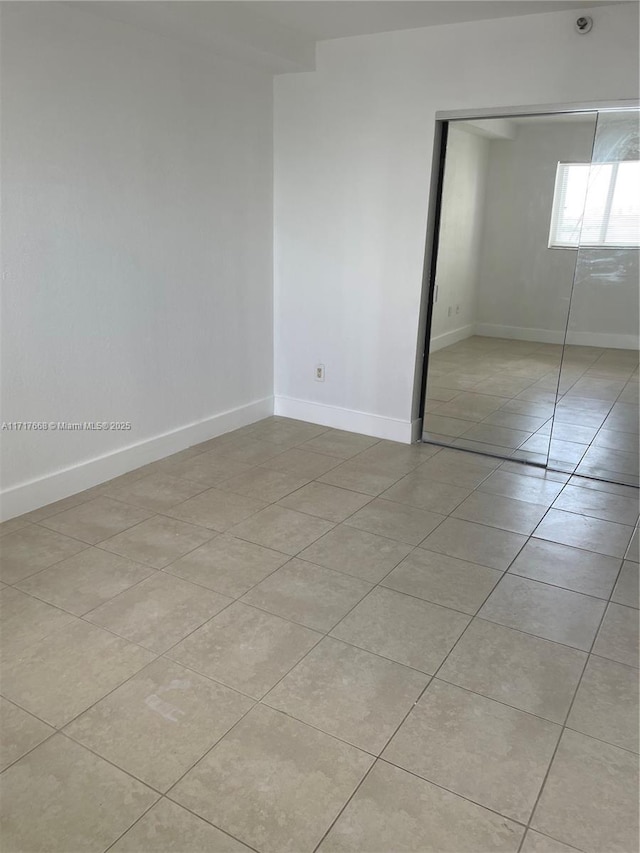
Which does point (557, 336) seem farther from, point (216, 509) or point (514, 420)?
point (216, 509)

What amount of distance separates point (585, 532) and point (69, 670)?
231 cm

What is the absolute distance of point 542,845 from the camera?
4.76 feet

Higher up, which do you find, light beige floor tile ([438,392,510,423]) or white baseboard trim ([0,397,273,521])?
light beige floor tile ([438,392,510,423])

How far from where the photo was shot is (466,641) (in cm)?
216

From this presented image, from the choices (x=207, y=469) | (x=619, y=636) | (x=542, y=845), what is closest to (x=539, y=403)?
(x=619, y=636)

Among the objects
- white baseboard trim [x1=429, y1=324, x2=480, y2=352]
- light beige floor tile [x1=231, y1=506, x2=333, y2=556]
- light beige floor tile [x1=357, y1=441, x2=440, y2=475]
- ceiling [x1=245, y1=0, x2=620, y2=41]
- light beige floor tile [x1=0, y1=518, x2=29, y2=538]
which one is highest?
ceiling [x1=245, y1=0, x2=620, y2=41]

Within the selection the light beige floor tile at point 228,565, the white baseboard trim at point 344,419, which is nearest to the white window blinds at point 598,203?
the white baseboard trim at point 344,419

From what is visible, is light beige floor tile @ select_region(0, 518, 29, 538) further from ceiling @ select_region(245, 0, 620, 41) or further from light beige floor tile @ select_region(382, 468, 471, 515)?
ceiling @ select_region(245, 0, 620, 41)

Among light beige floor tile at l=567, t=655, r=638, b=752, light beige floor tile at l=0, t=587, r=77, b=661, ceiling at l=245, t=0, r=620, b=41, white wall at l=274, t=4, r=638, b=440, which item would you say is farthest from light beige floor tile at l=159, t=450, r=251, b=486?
ceiling at l=245, t=0, r=620, b=41

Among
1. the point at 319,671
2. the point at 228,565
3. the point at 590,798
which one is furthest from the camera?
the point at 228,565

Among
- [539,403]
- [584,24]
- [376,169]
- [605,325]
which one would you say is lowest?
[539,403]

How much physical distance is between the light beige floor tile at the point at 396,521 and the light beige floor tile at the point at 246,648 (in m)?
0.82

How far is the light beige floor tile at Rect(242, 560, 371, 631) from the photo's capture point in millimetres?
2275

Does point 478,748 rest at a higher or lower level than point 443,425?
lower
